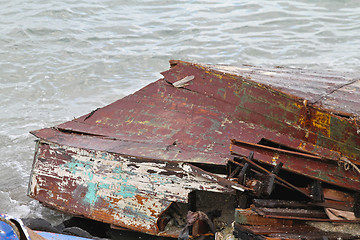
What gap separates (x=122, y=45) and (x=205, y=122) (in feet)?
25.4

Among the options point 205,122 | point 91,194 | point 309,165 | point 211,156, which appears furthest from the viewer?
point 205,122

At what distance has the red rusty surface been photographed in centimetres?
350

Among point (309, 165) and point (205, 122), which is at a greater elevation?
point (205, 122)

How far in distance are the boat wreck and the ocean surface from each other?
6.96 feet

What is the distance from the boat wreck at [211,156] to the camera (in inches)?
130

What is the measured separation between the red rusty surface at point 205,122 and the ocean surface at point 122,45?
7.09 feet

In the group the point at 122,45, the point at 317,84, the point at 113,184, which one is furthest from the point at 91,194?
the point at 122,45

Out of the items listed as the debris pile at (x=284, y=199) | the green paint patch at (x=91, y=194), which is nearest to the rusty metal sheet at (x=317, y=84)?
the debris pile at (x=284, y=199)

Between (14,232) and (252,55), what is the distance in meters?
8.86

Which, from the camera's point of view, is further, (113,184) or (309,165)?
(113,184)

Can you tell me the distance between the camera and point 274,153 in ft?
11.3

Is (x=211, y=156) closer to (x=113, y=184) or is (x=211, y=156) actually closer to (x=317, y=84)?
(x=113, y=184)

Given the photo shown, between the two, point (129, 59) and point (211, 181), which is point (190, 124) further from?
point (129, 59)

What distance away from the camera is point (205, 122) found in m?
4.01
